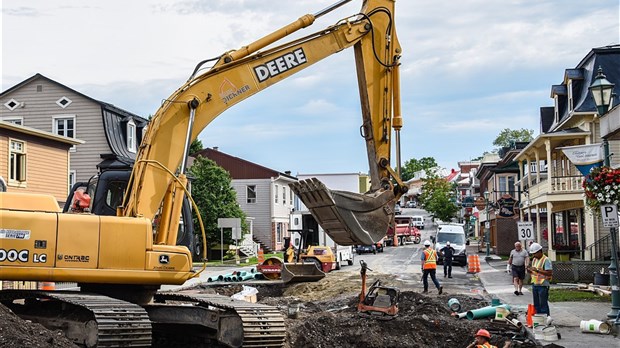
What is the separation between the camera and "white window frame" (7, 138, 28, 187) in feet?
100

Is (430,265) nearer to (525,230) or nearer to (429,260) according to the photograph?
(429,260)

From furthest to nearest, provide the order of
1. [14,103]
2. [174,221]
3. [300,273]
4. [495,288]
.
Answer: [14,103]
[495,288]
[300,273]
[174,221]

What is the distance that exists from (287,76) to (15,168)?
71.5ft

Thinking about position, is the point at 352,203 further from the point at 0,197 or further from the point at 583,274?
the point at 583,274

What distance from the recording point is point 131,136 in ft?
145

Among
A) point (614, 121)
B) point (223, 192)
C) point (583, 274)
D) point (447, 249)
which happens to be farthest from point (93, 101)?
point (614, 121)

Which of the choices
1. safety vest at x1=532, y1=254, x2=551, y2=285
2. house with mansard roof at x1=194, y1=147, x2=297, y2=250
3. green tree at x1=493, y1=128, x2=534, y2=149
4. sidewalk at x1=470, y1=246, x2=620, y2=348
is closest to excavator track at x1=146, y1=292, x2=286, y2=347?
sidewalk at x1=470, y1=246, x2=620, y2=348

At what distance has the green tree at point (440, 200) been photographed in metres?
86.2

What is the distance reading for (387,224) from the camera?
12.5 m

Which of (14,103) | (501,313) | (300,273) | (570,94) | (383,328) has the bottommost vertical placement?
(383,328)

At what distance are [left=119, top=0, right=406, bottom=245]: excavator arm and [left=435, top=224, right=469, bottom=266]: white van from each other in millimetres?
30126

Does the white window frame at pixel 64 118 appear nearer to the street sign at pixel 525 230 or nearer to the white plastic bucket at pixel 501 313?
the street sign at pixel 525 230

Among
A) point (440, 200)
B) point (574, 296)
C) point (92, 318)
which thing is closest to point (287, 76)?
point (92, 318)

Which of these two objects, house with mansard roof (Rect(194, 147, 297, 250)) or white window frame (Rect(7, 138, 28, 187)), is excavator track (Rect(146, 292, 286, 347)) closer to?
white window frame (Rect(7, 138, 28, 187))
